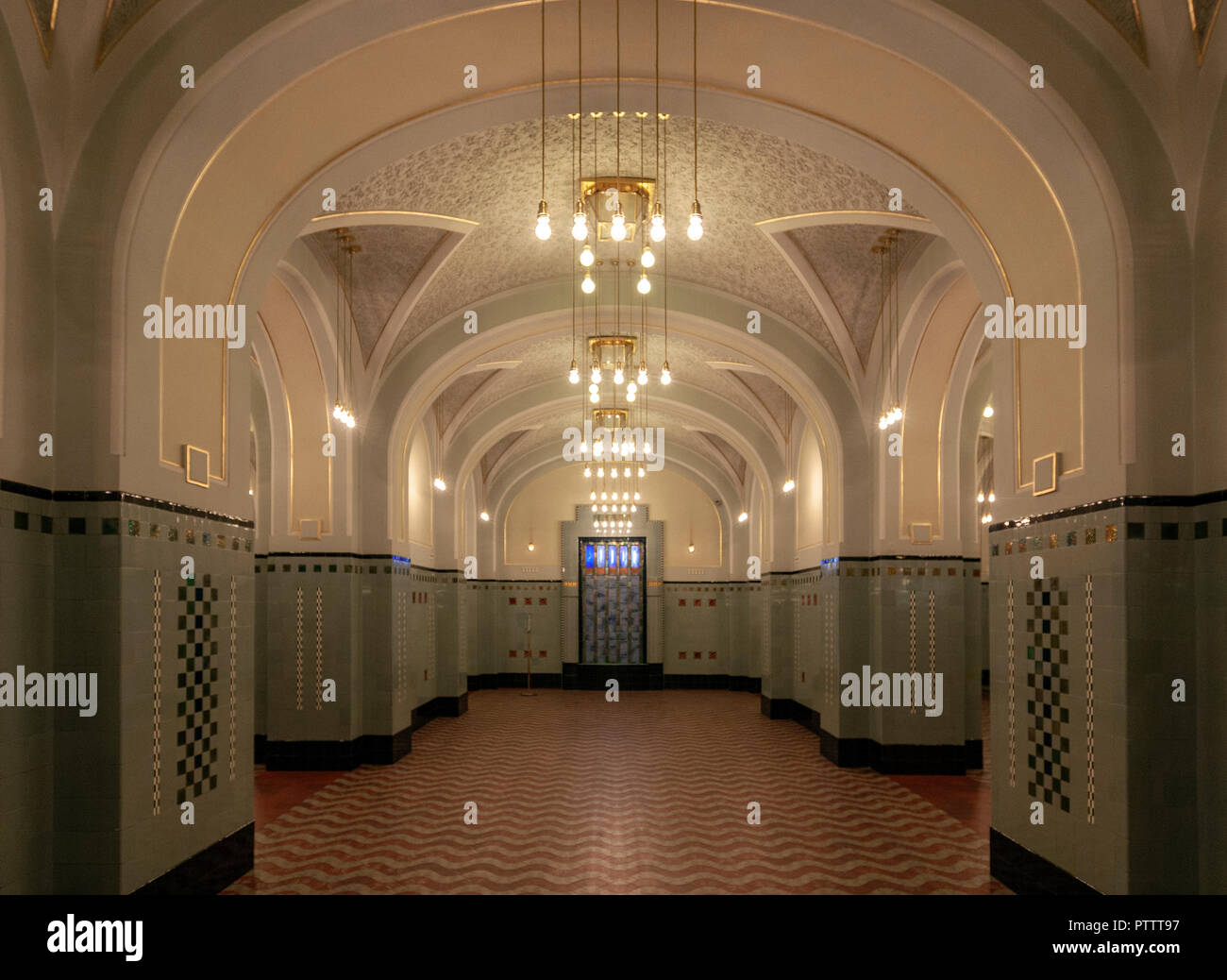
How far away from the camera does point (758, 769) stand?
10.9 metres

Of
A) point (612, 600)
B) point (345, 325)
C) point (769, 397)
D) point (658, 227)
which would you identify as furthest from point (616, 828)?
point (612, 600)

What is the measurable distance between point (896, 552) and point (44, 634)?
834cm

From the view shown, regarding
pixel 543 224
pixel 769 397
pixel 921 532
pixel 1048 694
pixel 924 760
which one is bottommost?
pixel 924 760

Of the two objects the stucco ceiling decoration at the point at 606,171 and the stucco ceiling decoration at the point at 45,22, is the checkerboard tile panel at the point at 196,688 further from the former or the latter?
the stucco ceiling decoration at the point at 606,171

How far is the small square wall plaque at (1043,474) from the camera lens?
5465mm

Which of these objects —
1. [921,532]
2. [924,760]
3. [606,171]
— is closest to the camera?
[606,171]

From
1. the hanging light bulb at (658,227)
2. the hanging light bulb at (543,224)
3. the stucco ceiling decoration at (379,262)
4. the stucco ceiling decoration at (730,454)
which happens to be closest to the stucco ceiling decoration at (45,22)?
the hanging light bulb at (543,224)

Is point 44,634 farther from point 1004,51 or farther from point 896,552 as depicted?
point 896,552

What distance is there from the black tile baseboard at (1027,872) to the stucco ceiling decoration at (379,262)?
6754mm

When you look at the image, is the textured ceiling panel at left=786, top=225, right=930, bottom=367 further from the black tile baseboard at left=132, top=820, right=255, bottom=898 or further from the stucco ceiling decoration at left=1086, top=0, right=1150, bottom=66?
the black tile baseboard at left=132, top=820, right=255, bottom=898

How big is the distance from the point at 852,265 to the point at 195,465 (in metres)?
6.41

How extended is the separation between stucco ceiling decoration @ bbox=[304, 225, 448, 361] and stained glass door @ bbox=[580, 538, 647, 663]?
12.7m

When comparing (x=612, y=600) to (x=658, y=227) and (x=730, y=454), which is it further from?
(x=658, y=227)

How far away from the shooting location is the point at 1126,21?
477cm
